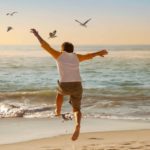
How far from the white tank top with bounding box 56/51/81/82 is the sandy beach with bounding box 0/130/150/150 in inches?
78.9

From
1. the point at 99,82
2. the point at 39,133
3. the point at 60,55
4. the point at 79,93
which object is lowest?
the point at 99,82

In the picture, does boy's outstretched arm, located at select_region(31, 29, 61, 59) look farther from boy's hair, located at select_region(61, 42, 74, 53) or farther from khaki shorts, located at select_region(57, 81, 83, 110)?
khaki shorts, located at select_region(57, 81, 83, 110)

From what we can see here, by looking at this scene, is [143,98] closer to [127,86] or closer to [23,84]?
[127,86]

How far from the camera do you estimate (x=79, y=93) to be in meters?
9.80

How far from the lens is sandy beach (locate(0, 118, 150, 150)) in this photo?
11.5 meters

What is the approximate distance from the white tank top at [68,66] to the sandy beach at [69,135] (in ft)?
6.57

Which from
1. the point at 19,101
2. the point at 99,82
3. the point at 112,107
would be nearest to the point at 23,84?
the point at 99,82

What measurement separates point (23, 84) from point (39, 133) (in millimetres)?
18710

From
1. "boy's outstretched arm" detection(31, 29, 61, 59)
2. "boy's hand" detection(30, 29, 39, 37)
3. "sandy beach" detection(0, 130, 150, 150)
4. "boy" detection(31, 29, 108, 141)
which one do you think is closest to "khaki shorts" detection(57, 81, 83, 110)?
"boy" detection(31, 29, 108, 141)

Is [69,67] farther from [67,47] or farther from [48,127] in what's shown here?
[48,127]

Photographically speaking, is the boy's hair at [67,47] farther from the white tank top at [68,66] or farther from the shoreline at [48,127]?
the shoreline at [48,127]

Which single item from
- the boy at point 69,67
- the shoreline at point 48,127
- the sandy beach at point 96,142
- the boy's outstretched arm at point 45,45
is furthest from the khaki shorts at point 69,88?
the shoreline at point 48,127

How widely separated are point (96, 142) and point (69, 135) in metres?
1.09

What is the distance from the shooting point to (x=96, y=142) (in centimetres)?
1197
